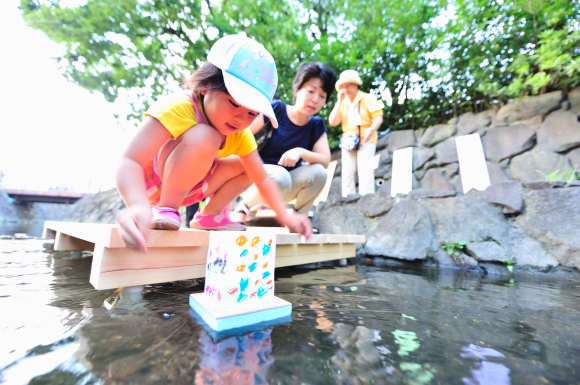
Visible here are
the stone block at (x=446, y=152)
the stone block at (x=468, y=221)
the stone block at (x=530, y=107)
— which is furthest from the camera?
the stone block at (x=446, y=152)

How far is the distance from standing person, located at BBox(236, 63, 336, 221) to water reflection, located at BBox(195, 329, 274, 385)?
126 cm

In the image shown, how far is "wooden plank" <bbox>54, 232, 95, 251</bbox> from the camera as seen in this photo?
1.87m

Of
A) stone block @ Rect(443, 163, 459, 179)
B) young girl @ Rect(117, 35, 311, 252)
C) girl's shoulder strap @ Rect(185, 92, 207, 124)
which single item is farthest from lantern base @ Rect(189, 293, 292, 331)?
stone block @ Rect(443, 163, 459, 179)

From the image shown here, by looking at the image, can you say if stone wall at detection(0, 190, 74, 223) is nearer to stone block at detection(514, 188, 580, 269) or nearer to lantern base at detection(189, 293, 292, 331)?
lantern base at detection(189, 293, 292, 331)

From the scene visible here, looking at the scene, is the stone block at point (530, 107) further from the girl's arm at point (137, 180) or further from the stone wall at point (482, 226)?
the girl's arm at point (137, 180)

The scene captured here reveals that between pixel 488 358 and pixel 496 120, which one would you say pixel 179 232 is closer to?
pixel 488 358

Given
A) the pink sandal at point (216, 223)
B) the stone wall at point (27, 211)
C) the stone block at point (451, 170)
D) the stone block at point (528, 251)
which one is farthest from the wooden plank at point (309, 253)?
the stone wall at point (27, 211)

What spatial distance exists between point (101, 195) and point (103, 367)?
444 inches

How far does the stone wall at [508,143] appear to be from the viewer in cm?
328

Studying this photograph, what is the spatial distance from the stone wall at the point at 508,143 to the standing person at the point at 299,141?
251 cm

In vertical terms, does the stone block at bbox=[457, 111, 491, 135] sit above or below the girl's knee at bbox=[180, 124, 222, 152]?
above

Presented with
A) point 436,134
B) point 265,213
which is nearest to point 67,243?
point 265,213

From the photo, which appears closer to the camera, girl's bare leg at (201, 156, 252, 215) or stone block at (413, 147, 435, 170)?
girl's bare leg at (201, 156, 252, 215)

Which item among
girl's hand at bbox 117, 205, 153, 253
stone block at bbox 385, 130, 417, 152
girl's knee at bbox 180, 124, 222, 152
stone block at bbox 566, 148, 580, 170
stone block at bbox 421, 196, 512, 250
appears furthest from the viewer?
stone block at bbox 385, 130, 417, 152
